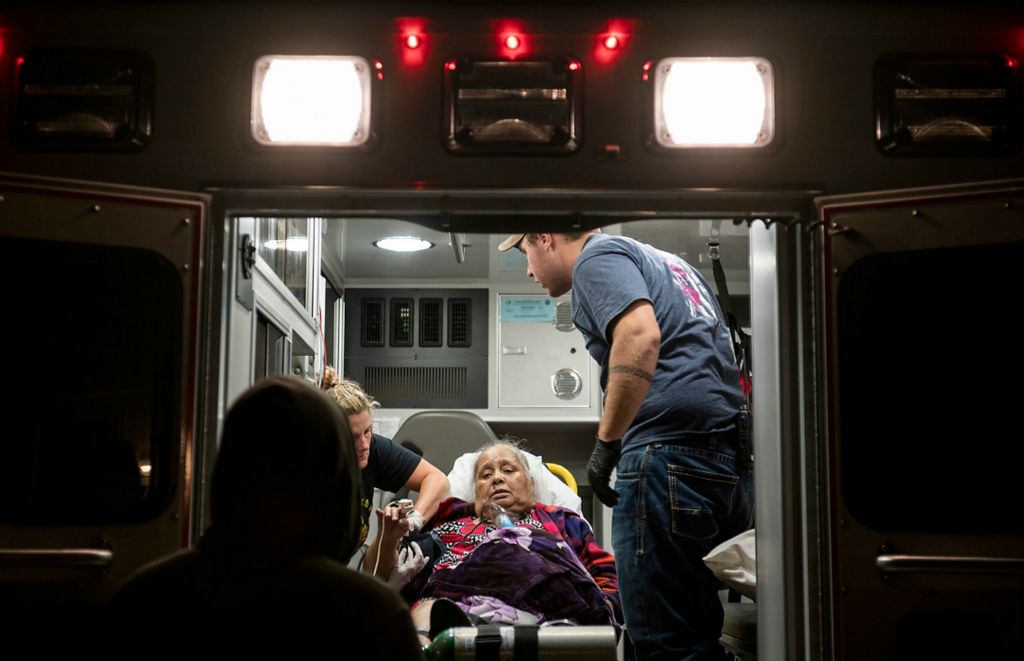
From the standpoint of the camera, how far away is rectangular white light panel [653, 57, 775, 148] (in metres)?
2.19

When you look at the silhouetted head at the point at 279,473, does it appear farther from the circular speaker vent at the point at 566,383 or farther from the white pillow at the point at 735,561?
the circular speaker vent at the point at 566,383

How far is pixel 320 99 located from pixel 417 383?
4388 millimetres

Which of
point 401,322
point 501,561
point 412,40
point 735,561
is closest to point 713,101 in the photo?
point 412,40

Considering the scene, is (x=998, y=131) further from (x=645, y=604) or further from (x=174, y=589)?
(x=174, y=589)

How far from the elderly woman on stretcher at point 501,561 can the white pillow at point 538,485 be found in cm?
35

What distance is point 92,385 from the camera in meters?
2.10

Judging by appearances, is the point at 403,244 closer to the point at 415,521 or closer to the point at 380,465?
the point at 380,465

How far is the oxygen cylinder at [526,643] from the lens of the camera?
2275mm

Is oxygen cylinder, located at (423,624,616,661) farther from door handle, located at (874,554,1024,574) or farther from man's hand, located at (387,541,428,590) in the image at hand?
man's hand, located at (387,541,428,590)

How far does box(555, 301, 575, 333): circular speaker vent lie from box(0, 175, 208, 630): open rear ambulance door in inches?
167

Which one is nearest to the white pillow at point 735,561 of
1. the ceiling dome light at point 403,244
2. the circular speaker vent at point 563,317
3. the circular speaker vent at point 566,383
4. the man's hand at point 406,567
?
the man's hand at point 406,567

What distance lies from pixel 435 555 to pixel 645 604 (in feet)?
4.22

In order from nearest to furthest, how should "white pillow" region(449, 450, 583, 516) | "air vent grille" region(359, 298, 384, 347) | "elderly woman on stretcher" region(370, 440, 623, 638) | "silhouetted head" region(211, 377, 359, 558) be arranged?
"silhouetted head" region(211, 377, 359, 558)
"elderly woman on stretcher" region(370, 440, 623, 638)
"white pillow" region(449, 450, 583, 516)
"air vent grille" region(359, 298, 384, 347)

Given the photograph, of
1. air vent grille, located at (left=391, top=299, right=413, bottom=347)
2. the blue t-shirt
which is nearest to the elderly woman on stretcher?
the blue t-shirt
